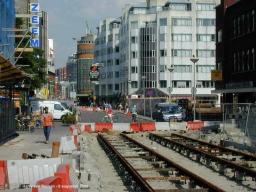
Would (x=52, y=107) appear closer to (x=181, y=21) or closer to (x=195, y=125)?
(x=195, y=125)

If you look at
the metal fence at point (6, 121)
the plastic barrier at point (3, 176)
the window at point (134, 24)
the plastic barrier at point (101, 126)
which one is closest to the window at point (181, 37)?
the window at point (134, 24)

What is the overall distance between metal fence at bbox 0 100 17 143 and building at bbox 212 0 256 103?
77.7 feet

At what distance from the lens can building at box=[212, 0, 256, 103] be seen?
4625 centimetres

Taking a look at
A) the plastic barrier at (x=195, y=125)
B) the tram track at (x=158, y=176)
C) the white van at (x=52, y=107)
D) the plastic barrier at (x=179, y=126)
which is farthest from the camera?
the white van at (x=52, y=107)

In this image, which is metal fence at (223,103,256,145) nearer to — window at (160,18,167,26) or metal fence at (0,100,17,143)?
metal fence at (0,100,17,143)

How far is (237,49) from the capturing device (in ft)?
165

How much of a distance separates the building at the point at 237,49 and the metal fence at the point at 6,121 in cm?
2368

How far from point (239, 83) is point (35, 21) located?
19739 mm

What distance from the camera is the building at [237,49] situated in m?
46.2

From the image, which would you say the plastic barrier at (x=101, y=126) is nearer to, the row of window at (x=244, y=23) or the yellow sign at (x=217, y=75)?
the row of window at (x=244, y=23)

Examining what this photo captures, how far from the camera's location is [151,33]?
104 metres

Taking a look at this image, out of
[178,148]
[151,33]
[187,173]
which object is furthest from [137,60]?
[187,173]

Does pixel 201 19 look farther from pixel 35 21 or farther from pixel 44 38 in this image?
pixel 44 38

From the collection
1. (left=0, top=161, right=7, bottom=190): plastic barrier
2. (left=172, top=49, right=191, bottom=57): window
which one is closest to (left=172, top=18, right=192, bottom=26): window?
(left=172, top=49, right=191, bottom=57): window
